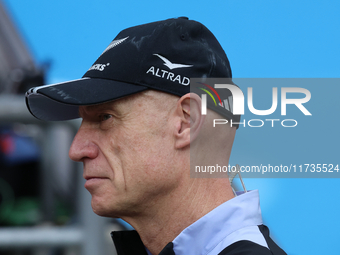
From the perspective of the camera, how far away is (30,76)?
342cm

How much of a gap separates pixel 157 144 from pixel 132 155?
0.31ft

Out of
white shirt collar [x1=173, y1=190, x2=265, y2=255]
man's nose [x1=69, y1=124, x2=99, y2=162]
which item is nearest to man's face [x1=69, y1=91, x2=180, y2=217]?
man's nose [x1=69, y1=124, x2=99, y2=162]

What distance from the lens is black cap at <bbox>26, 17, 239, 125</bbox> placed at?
4.29 ft

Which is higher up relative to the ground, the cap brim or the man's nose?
the cap brim

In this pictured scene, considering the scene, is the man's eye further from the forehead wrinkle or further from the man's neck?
the man's neck

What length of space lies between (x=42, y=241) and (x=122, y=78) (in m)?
0.99

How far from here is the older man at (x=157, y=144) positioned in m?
1.28

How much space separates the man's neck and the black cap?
356 mm

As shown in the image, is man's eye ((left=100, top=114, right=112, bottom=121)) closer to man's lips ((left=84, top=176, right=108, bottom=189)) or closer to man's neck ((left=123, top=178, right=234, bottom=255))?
man's lips ((left=84, top=176, right=108, bottom=189))

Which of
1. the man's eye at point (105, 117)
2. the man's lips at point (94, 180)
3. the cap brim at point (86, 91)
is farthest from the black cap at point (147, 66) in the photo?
the man's lips at point (94, 180)

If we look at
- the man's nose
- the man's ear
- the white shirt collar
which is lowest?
the white shirt collar

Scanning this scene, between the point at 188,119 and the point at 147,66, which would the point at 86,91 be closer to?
the point at 147,66

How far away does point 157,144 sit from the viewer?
4.25 feet

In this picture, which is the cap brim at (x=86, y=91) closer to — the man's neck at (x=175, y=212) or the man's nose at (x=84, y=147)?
the man's nose at (x=84, y=147)
